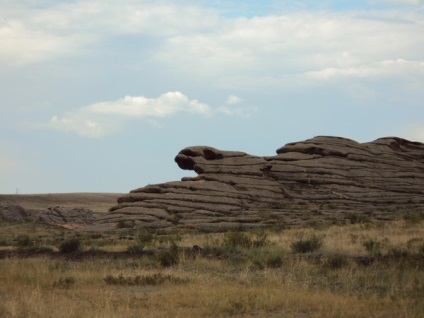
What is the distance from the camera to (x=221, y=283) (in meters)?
15.6

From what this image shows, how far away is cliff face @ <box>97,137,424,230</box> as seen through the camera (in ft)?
150

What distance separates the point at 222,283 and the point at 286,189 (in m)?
38.0

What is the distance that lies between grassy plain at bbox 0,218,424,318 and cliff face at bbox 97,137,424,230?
20141 millimetres

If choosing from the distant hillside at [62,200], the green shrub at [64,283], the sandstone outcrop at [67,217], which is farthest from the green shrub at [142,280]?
the distant hillside at [62,200]

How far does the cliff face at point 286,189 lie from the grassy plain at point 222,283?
20141mm

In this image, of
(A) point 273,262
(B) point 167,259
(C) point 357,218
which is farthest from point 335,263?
(C) point 357,218

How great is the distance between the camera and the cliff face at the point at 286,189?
45.7 meters

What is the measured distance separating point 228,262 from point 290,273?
365 cm

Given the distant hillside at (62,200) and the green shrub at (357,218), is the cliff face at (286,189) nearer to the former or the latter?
the green shrub at (357,218)

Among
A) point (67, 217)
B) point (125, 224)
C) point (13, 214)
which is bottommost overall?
point (67, 217)

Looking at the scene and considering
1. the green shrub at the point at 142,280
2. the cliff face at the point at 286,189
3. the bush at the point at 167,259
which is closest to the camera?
the green shrub at the point at 142,280

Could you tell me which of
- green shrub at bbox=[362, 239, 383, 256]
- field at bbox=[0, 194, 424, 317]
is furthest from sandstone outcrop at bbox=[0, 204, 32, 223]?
green shrub at bbox=[362, 239, 383, 256]

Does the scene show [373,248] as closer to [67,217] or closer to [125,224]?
[125,224]

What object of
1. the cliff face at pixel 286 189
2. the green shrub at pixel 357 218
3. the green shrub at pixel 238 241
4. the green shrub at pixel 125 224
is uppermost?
the cliff face at pixel 286 189
